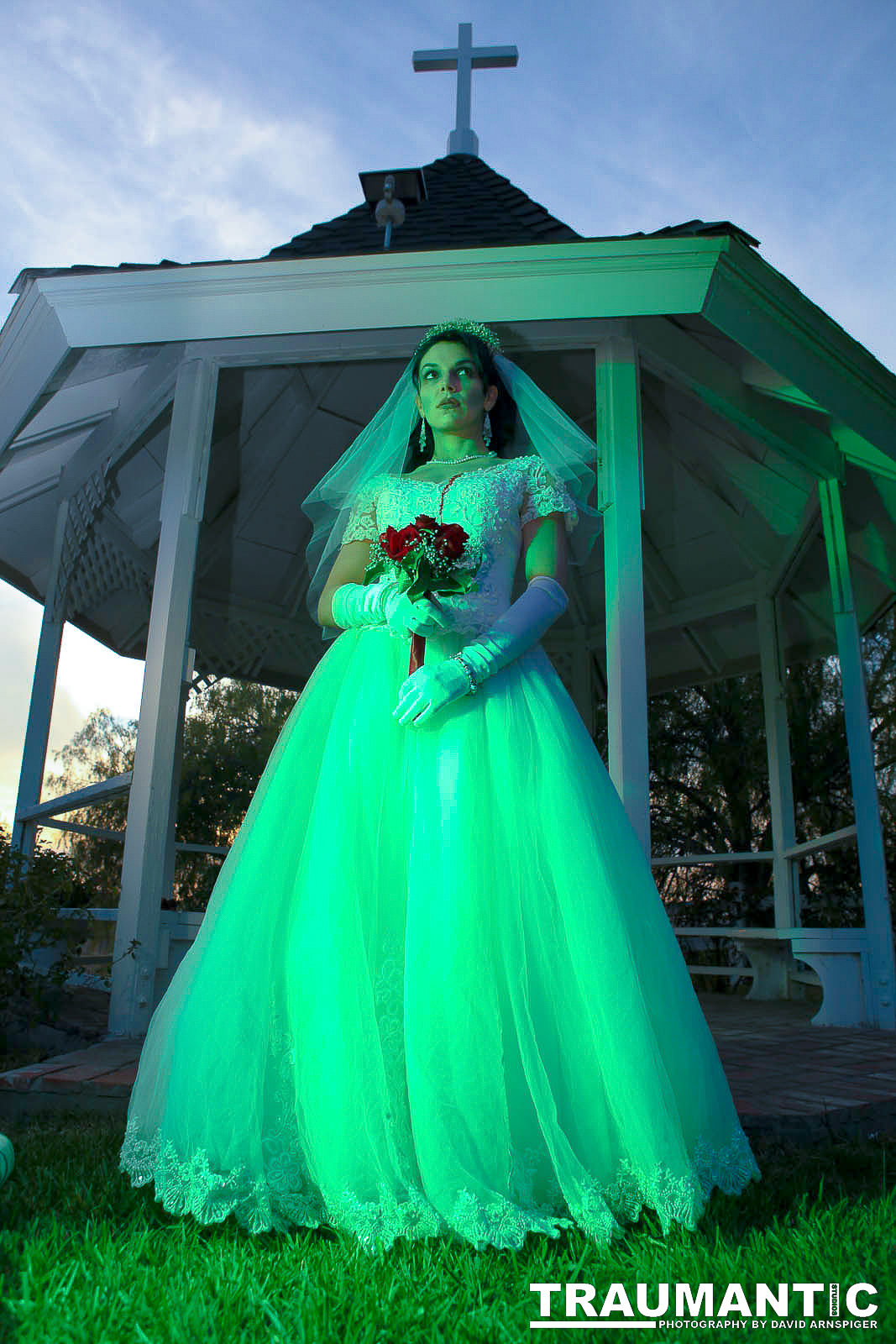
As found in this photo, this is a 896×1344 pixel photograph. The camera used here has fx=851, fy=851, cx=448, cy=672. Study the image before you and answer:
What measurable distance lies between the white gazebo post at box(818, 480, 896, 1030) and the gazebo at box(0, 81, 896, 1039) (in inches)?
0.5

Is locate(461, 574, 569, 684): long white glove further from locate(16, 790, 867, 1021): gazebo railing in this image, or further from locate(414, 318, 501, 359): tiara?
locate(16, 790, 867, 1021): gazebo railing

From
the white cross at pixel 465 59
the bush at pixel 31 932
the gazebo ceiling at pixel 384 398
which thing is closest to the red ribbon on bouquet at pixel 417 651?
the gazebo ceiling at pixel 384 398

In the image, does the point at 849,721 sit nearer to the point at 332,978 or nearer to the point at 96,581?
the point at 332,978

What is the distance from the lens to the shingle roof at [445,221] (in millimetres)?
4175

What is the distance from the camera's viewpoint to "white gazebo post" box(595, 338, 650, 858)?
3.26m

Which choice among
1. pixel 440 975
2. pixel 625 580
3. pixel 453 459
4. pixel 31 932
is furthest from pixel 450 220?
pixel 440 975

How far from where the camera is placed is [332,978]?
1642 mm

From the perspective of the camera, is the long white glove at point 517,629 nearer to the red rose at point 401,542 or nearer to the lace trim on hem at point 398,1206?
the red rose at point 401,542

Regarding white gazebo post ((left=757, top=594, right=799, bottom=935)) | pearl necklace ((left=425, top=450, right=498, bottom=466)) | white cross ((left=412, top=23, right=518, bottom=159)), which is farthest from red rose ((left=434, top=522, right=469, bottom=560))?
white cross ((left=412, top=23, right=518, bottom=159))

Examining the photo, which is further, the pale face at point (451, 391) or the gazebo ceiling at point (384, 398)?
the gazebo ceiling at point (384, 398)

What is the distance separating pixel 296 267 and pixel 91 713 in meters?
2.99

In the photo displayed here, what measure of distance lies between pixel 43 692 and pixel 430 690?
3965mm

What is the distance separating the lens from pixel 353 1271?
136cm

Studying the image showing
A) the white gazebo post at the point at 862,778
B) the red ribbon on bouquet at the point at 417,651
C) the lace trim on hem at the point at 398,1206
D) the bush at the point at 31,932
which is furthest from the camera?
the white gazebo post at the point at 862,778
